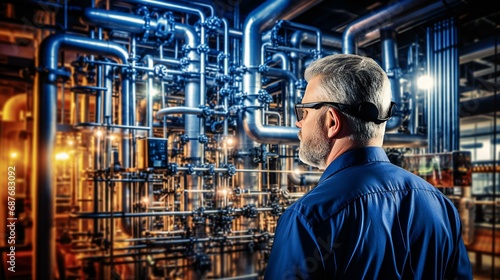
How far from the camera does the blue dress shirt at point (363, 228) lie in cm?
94

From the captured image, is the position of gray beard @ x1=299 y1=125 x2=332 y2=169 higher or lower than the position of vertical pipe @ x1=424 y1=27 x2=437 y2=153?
lower

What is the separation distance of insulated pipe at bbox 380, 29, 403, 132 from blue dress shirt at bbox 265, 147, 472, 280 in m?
4.36

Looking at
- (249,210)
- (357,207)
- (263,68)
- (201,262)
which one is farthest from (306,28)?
(357,207)

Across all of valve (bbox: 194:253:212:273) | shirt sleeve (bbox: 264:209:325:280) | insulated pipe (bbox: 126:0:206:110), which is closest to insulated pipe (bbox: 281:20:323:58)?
insulated pipe (bbox: 126:0:206:110)

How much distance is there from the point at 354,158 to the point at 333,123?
0.41 ft

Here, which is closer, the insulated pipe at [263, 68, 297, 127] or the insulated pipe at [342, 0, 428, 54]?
the insulated pipe at [342, 0, 428, 54]

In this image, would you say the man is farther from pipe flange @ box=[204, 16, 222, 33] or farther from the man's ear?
pipe flange @ box=[204, 16, 222, 33]

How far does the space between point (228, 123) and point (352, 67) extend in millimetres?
3806

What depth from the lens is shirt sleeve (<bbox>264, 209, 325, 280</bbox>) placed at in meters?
0.92

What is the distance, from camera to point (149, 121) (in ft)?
14.4

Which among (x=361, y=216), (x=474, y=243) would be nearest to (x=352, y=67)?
(x=361, y=216)

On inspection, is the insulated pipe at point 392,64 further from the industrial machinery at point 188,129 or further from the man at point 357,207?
the man at point 357,207

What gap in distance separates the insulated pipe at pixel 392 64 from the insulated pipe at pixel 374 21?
1.10ft

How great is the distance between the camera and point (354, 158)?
1097 mm
